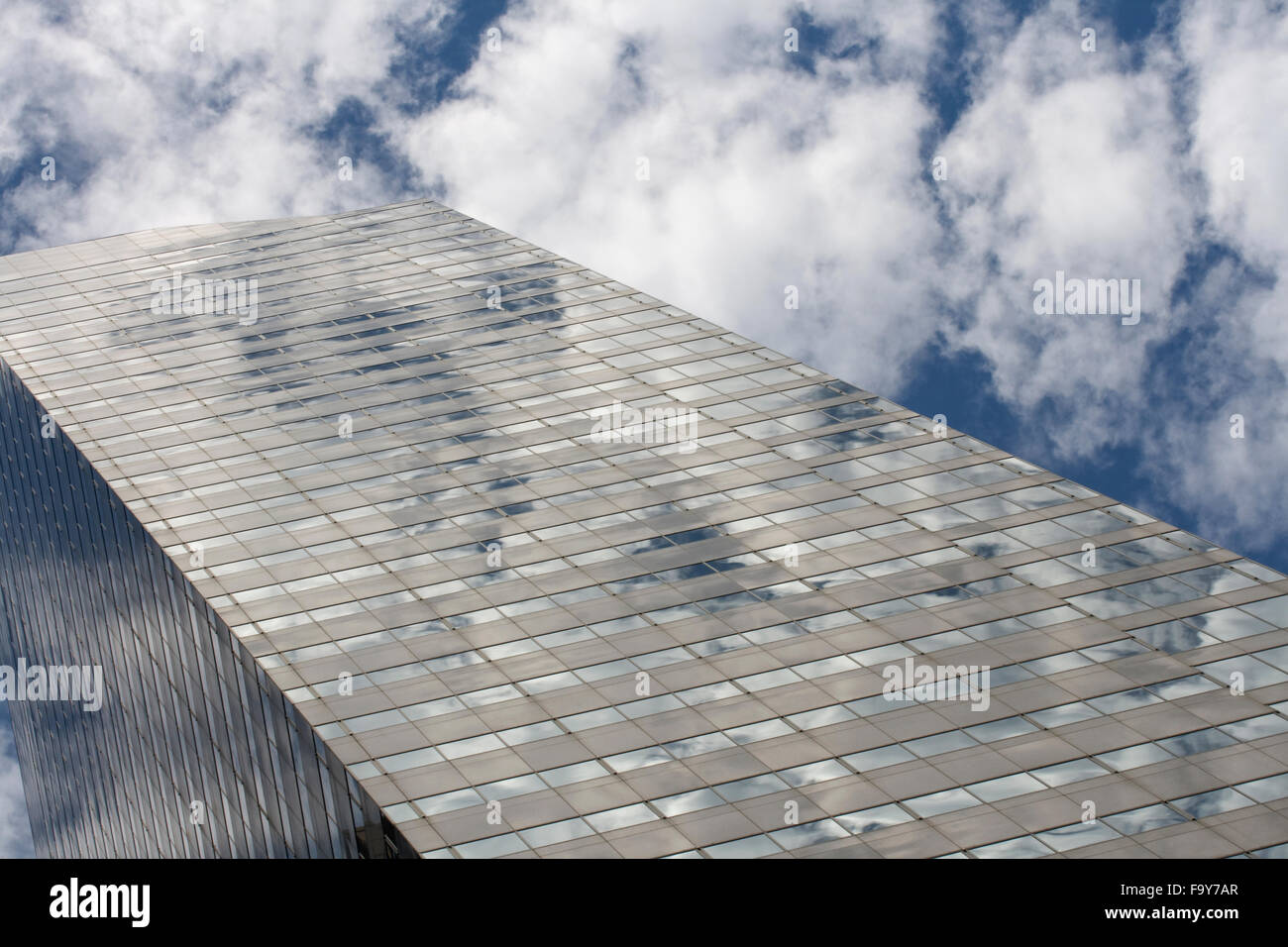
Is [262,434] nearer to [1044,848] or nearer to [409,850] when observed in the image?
[409,850]

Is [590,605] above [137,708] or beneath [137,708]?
above

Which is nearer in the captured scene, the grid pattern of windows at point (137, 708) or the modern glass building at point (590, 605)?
the modern glass building at point (590, 605)

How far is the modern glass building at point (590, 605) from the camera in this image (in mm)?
44062

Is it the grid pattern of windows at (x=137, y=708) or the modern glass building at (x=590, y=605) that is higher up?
the modern glass building at (x=590, y=605)

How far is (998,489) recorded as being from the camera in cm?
6234

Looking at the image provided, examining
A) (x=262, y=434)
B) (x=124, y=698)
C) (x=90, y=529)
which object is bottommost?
(x=124, y=698)

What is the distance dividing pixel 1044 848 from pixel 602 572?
21384mm

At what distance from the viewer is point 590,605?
55.5 meters

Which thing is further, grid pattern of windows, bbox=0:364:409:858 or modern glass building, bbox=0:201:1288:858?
grid pattern of windows, bbox=0:364:409:858

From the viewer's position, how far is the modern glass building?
4406 cm

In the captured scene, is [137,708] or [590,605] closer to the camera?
[590,605]

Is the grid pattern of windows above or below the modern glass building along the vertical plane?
below
